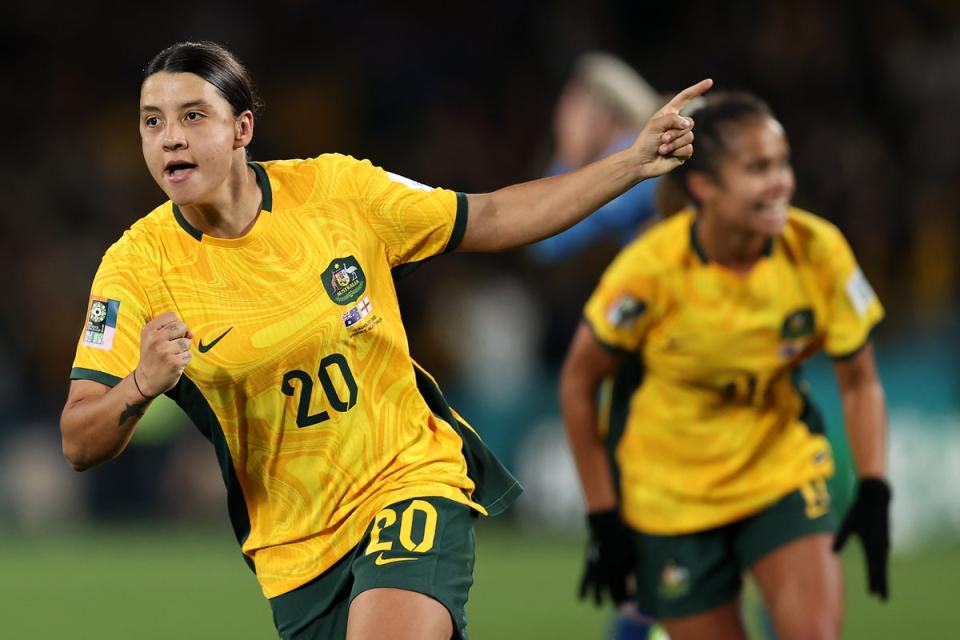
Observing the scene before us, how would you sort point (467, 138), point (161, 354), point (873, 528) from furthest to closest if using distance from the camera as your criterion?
point (467, 138)
point (873, 528)
point (161, 354)

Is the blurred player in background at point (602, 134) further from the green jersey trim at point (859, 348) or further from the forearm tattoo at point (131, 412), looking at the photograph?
the forearm tattoo at point (131, 412)

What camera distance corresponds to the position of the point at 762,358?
548cm

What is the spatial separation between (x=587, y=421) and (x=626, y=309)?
454 mm

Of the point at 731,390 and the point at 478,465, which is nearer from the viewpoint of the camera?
the point at 478,465

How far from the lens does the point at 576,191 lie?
4160 millimetres

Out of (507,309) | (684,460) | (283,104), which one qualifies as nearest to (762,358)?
(684,460)

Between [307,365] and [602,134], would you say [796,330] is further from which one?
[602,134]

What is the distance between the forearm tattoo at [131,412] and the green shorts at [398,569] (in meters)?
0.71

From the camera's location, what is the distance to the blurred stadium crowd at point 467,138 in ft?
46.6

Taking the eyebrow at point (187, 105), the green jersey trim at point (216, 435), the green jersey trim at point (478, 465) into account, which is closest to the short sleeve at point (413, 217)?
the green jersey trim at point (478, 465)

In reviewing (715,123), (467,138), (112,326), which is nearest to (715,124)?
(715,123)

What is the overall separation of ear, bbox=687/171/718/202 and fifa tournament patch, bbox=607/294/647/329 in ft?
1.42

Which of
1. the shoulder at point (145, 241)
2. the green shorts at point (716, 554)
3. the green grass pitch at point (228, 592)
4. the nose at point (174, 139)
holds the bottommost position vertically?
the green grass pitch at point (228, 592)

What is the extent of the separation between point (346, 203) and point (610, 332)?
150cm
